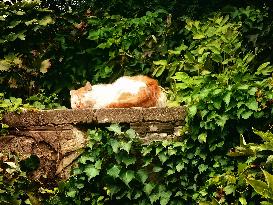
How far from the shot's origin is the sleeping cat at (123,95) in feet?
13.7

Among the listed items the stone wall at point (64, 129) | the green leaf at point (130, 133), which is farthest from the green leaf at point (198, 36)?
the green leaf at point (130, 133)

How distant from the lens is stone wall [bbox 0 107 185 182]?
3.83 metres

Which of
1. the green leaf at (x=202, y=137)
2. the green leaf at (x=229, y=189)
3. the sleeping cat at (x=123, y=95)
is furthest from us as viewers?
the sleeping cat at (x=123, y=95)

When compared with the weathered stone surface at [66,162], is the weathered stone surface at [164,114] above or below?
above

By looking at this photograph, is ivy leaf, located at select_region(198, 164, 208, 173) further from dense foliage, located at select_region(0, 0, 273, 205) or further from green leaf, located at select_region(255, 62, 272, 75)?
green leaf, located at select_region(255, 62, 272, 75)

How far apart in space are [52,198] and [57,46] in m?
2.51

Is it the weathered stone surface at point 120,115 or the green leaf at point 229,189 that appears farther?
the weathered stone surface at point 120,115

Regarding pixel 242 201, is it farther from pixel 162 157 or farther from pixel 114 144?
pixel 114 144

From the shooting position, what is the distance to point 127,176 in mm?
3613

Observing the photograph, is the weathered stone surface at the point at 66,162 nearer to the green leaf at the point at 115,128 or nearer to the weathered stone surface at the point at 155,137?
the green leaf at the point at 115,128

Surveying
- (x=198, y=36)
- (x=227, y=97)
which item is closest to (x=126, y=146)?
(x=227, y=97)

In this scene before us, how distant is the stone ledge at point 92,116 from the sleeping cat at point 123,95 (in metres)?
0.37

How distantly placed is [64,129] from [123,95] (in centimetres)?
76

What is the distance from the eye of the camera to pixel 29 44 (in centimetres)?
536
